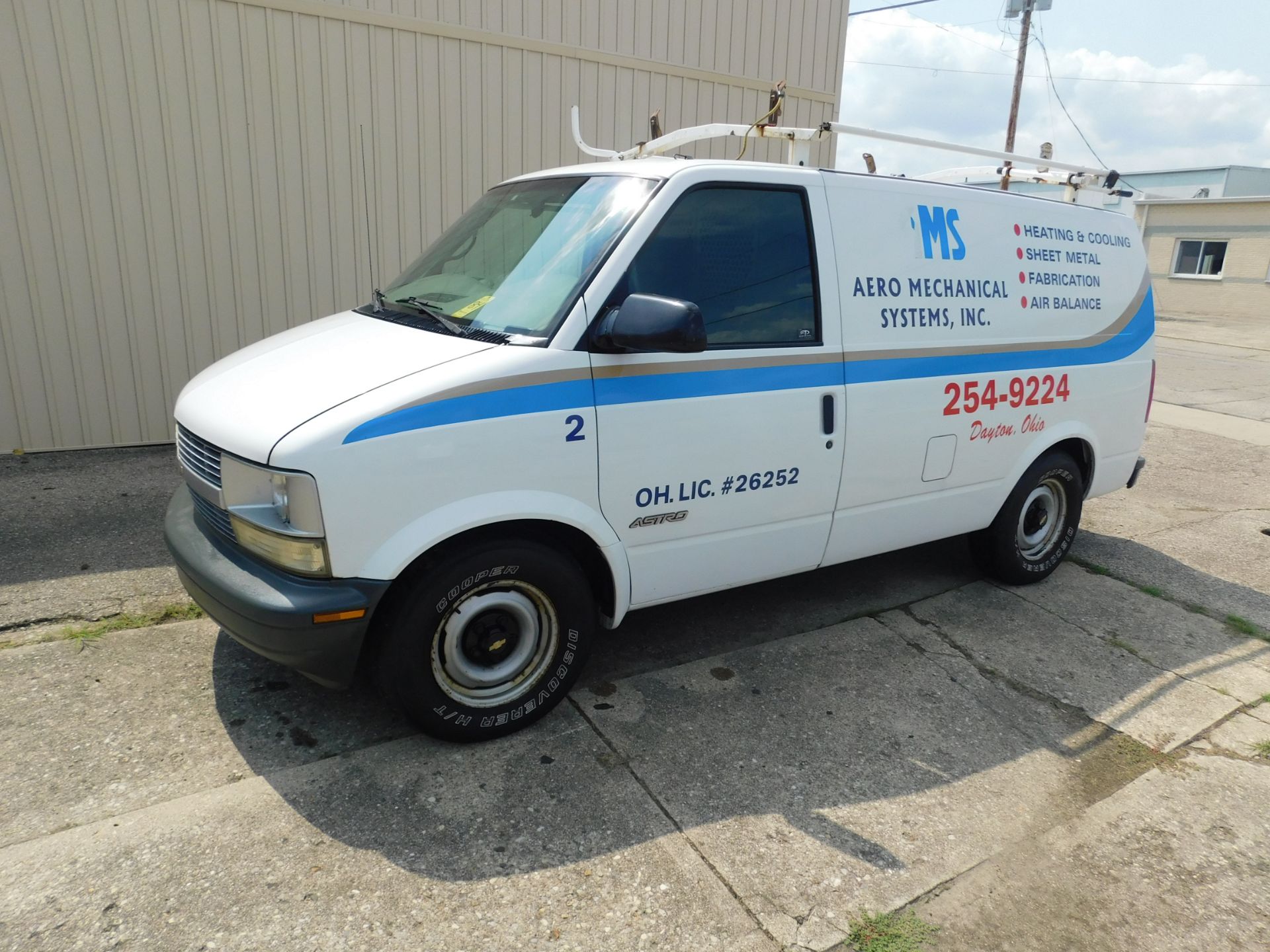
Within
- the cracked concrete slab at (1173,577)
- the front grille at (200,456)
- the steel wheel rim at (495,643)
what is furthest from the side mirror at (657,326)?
the cracked concrete slab at (1173,577)

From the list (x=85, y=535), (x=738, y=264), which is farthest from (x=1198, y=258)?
(x=85, y=535)

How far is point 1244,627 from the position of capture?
4.99 m

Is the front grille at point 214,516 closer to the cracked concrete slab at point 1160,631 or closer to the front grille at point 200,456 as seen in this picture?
the front grille at point 200,456

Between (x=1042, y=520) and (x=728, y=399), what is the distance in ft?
9.08

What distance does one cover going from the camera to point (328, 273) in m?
7.21

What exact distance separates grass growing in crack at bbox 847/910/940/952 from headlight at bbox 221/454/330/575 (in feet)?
6.65

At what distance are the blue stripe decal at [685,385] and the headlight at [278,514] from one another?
0.26m

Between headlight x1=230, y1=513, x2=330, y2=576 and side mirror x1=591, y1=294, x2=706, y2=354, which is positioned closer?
headlight x1=230, y1=513, x2=330, y2=576

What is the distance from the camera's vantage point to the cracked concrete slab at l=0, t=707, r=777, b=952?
256 cm

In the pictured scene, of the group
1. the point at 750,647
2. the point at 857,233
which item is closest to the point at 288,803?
the point at 750,647

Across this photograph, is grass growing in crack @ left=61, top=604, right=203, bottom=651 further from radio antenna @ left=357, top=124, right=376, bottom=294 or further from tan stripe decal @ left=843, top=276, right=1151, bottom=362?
radio antenna @ left=357, top=124, right=376, bottom=294

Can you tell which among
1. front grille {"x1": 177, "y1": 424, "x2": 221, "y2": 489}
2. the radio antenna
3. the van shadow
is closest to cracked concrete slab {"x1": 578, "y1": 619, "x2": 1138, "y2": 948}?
the van shadow

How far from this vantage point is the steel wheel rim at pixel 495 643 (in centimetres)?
329

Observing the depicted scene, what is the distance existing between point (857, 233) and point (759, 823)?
256cm
